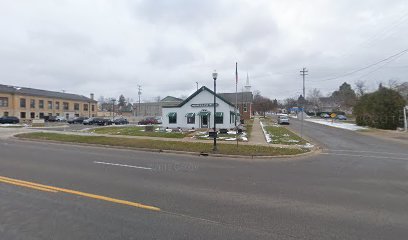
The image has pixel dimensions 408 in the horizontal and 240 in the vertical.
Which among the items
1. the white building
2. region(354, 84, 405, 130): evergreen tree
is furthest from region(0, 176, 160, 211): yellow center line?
region(354, 84, 405, 130): evergreen tree

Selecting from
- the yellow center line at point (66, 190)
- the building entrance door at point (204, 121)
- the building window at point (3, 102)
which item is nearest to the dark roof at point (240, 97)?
the building entrance door at point (204, 121)

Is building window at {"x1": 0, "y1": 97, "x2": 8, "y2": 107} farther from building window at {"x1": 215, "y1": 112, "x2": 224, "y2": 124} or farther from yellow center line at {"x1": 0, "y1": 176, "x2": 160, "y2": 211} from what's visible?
yellow center line at {"x1": 0, "y1": 176, "x2": 160, "y2": 211}

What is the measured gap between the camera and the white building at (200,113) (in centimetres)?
3088

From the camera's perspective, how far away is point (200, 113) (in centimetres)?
3120

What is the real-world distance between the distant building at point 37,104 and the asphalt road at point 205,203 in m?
68.4

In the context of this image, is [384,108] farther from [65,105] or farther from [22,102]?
[65,105]

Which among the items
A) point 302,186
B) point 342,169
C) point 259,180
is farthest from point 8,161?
point 342,169

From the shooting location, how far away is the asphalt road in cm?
425

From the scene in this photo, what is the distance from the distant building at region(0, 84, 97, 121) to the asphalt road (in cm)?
6839

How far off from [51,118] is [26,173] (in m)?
64.3

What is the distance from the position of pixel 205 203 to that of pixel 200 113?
25709 millimetres

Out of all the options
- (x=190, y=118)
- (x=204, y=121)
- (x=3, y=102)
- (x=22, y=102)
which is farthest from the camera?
(x=22, y=102)

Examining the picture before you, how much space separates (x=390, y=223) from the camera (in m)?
4.68

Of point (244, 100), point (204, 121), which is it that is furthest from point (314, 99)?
point (204, 121)
